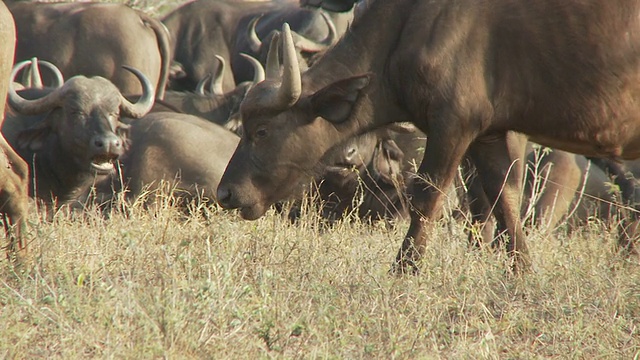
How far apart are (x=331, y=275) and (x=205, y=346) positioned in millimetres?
1470

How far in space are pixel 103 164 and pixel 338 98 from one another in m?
3.17

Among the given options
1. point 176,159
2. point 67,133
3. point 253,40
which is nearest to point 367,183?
point 176,159

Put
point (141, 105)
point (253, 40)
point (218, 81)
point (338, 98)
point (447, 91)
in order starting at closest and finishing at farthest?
point (447, 91), point (338, 98), point (141, 105), point (218, 81), point (253, 40)

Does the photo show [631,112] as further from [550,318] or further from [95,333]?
[95,333]

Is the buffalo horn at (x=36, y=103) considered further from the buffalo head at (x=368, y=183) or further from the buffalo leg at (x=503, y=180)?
the buffalo leg at (x=503, y=180)

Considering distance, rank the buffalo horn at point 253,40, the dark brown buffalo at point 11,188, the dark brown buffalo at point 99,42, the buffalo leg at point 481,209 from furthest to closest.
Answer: the buffalo horn at point 253,40
the dark brown buffalo at point 99,42
the buffalo leg at point 481,209
the dark brown buffalo at point 11,188

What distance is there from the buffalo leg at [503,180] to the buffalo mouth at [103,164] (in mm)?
3209

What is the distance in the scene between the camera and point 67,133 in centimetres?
876

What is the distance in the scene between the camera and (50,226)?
6.66 m

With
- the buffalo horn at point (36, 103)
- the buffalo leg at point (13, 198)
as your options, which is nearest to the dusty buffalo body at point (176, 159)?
the buffalo horn at point (36, 103)

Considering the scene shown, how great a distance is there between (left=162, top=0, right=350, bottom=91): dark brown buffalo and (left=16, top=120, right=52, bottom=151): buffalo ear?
5007 mm

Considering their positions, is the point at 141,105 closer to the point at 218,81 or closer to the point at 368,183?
the point at 368,183

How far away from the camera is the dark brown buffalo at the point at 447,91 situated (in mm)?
5645

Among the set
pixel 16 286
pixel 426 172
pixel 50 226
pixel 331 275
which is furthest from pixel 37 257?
pixel 426 172
